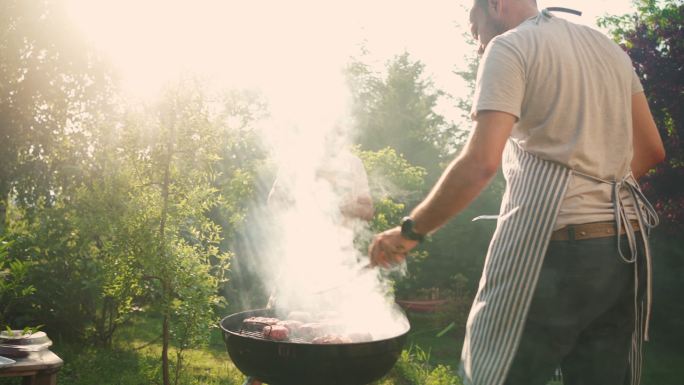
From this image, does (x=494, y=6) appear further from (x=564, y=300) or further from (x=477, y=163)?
(x=564, y=300)

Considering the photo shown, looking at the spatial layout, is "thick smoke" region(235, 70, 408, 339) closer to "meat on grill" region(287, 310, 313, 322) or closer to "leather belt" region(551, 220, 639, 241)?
"meat on grill" region(287, 310, 313, 322)

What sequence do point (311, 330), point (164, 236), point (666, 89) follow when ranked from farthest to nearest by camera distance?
point (666, 89)
point (164, 236)
point (311, 330)

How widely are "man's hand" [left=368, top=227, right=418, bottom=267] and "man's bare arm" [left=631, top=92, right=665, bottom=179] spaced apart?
3.46 ft

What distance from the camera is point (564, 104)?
1.74 metres

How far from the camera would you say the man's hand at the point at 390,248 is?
6.38 feet

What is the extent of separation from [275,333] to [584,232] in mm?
1935

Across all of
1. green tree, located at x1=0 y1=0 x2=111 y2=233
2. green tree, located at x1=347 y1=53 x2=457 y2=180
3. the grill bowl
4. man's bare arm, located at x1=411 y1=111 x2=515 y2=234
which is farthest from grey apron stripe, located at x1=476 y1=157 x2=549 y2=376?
green tree, located at x1=347 y1=53 x2=457 y2=180

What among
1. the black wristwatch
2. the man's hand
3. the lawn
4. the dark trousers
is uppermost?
the black wristwatch

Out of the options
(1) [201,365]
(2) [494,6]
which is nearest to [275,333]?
(2) [494,6]

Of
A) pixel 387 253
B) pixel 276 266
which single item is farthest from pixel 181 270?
pixel 276 266

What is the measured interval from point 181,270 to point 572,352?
2492 mm

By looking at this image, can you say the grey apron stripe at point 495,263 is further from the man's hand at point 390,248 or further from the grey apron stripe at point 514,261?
the man's hand at point 390,248

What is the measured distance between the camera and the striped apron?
1690 millimetres

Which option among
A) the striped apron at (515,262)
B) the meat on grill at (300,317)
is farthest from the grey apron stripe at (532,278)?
the meat on grill at (300,317)
